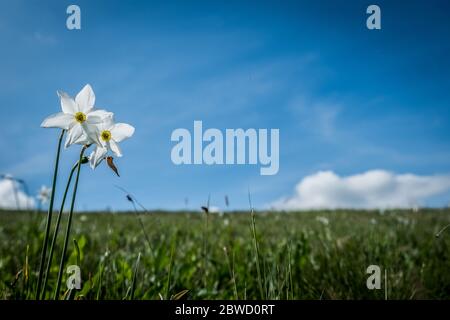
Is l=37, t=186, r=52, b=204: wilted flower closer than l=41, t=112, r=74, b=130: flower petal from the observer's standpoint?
No

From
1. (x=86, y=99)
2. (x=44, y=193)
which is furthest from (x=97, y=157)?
(x=44, y=193)

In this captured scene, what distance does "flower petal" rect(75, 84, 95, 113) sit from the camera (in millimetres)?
1254

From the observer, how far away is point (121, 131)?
1269 millimetres

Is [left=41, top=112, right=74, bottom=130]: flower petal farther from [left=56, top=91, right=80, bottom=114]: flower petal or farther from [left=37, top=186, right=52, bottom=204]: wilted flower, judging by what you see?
[left=37, top=186, right=52, bottom=204]: wilted flower

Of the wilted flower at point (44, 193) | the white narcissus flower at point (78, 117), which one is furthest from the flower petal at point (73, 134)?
the wilted flower at point (44, 193)

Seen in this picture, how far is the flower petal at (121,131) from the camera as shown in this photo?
1259 millimetres

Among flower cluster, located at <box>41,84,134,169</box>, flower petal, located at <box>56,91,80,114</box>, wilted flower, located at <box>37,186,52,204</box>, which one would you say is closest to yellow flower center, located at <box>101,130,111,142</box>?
flower cluster, located at <box>41,84,134,169</box>

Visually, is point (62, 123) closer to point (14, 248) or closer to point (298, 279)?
point (298, 279)

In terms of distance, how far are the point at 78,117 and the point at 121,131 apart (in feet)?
0.42

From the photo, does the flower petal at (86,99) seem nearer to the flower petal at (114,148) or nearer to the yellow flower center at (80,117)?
the yellow flower center at (80,117)

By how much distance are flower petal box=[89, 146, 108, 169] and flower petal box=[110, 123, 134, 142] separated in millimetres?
51

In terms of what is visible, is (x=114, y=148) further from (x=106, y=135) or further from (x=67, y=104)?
(x=67, y=104)
